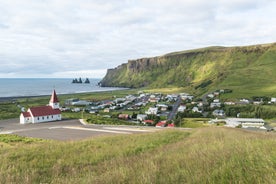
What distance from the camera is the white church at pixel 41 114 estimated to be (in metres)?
46.3

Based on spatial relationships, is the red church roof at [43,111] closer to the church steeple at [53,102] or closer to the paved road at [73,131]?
the church steeple at [53,102]

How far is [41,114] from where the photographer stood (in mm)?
47938

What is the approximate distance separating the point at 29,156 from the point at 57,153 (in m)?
1.37

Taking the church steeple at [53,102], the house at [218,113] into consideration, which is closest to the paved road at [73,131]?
the church steeple at [53,102]

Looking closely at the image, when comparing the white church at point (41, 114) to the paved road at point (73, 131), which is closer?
the paved road at point (73, 131)

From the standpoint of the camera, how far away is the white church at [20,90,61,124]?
46.3 meters

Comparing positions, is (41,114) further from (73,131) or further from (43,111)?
(73,131)

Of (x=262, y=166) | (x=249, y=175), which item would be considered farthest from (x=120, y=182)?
(x=262, y=166)

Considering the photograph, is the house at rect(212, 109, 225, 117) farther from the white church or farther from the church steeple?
the white church

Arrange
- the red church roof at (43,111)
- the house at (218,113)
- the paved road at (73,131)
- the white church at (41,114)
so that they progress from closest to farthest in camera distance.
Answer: the paved road at (73,131) < the white church at (41,114) < the red church roof at (43,111) < the house at (218,113)

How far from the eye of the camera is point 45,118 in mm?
48594

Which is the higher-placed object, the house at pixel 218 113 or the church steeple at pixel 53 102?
the church steeple at pixel 53 102

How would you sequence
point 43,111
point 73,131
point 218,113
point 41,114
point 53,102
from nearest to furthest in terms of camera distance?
point 73,131 < point 41,114 < point 43,111 < point 53,102 < point 218,113

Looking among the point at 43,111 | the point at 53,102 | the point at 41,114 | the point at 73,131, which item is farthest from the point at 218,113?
the point at 73,131
